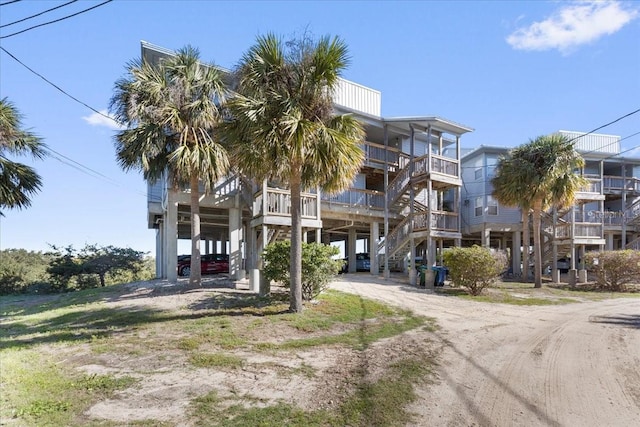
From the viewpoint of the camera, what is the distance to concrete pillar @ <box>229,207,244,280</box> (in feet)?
57.1

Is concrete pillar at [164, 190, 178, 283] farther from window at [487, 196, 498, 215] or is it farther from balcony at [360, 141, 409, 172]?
window at [487, 196, 498, 215]

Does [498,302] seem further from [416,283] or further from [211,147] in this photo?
[211,147]

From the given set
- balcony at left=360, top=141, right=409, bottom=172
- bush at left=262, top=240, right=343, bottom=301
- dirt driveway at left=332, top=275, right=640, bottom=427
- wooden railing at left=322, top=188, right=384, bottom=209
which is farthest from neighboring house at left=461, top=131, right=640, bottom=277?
bush at left=262, top=240, right=343, bottom=301

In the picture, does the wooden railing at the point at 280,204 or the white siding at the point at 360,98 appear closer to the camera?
the wooden railing at the point at 280,204

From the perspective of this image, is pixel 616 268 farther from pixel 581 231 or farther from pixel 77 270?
pixel 77 270

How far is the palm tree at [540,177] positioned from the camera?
67.4 feet

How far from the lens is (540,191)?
20.5 meters

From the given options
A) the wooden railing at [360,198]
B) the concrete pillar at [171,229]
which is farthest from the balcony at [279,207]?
the wooden railing at [360,198]

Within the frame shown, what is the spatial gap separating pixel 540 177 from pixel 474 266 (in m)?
7.49

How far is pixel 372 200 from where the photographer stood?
22125mm

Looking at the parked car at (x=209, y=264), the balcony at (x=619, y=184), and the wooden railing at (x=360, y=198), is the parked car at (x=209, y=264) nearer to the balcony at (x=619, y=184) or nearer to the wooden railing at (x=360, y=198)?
the wooden railing at (x=360, y=198)

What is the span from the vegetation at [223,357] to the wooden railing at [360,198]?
8307 millimetres

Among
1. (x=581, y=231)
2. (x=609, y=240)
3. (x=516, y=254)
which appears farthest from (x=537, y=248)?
(x=609, y=240)

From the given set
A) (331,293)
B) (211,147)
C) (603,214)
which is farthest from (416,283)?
(603,214)
